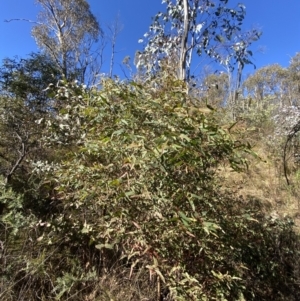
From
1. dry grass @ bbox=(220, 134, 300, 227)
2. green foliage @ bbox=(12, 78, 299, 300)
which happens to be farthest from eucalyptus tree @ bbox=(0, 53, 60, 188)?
dry grass @ bbox=(220, 134, 300, 227)

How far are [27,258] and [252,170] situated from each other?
3.08 m

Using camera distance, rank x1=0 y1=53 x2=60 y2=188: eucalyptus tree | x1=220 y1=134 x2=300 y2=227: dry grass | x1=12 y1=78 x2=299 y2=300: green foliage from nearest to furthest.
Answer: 1. x1=12 y1=78 x2=299 y2=300: green foliage
2. x1=0 y1=53 x2=60 y2=188: eucalyptus tree
3. x1=220 y1=134 x2=300 y2=227: dry grass

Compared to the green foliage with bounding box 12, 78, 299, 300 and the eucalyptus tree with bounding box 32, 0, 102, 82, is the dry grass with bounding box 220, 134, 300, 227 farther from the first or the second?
the eucalyptus tree with bounding box 32, 0, 102, 82

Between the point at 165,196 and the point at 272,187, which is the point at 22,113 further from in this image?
the point at 272,187

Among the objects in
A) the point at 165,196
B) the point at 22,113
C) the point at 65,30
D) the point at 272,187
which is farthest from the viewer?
the point at 65,30

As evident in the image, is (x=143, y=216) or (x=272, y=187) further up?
(x=272, y=187)

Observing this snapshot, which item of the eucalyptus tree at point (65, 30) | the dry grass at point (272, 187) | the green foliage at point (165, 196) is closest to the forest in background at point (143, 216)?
the green foliage at point (165, 196)

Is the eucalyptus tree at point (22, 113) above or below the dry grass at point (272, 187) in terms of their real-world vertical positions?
above

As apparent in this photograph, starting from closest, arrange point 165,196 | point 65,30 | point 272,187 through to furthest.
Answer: point 165,196
point 272,187
point 65,30

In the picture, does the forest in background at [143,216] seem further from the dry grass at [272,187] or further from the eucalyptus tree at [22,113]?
the dry grass at [272,187]

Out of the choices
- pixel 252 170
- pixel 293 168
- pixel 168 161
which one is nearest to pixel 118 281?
pixel 168 161

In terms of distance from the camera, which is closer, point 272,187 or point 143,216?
point 143,216

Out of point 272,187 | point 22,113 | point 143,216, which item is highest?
point 22,113

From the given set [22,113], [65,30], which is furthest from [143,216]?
[65,30]
